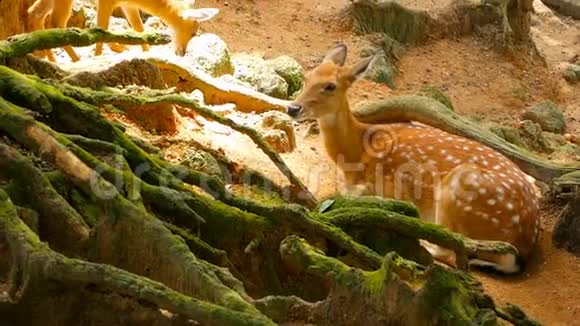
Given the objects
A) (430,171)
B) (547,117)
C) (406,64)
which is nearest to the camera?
(430,171)

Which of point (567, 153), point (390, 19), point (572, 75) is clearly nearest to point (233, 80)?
point (567, 153)

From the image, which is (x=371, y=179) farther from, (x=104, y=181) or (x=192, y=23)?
(x=104, y=181)

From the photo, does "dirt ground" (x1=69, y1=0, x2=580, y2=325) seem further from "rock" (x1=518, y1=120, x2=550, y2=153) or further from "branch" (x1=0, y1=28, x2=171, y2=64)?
"branch" (x1=0, y1=28, x2=171, y2=64)

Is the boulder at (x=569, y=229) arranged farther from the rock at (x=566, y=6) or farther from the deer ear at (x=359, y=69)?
the rock at (x=566, y=6)

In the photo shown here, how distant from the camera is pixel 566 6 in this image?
543 inches

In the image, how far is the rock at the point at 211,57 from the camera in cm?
726

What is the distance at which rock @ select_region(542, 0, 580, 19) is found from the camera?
1372cm

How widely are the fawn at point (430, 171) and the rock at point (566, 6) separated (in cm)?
790

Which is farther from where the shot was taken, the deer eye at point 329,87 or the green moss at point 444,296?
the deer eye at point 329,87

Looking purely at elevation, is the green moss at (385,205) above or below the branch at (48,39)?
below

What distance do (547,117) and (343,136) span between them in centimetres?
386

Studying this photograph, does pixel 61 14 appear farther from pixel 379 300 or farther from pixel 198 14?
pixel 379 300

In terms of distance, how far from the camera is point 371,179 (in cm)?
638

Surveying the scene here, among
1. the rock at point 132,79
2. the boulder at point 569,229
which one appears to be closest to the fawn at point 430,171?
the boulder at point 569,229
